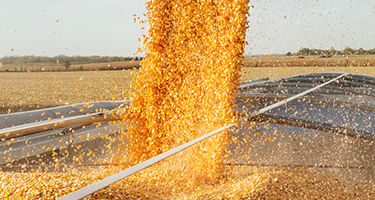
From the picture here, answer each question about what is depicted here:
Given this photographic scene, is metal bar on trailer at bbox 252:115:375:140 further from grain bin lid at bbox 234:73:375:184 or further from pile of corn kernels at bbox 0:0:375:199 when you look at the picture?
pile of corn kernels at bbox 0:0:375:199

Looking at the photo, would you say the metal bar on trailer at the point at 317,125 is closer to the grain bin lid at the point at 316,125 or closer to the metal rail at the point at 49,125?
the grain bin lid at the point at 316,125

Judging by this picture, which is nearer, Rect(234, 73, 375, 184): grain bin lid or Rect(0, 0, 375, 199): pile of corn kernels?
Rect(0, 0, 375, 199): pile of corn kernels

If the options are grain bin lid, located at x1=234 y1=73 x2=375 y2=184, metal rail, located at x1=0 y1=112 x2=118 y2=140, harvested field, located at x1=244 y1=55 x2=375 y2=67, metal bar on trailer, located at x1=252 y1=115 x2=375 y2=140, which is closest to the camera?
metal rail, located at x1=0 y1=112 x2=118 y2=140

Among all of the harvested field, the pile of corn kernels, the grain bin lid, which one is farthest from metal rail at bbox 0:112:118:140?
the harvested field

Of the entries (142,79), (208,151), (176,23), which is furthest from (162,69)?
(208,151)

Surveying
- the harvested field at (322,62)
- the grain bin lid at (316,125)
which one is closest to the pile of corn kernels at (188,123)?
the grain bin lid at (316,125)

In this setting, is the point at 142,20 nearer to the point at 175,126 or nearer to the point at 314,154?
the point at 175,126

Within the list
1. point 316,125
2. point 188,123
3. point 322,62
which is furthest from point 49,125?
point 322,62

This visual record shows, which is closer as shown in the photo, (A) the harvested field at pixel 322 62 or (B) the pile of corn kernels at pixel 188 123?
(B) the pile of corn kernels at pixel 188 123

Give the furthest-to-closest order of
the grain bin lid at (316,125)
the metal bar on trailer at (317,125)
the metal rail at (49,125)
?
the grain bin lid at (316,125), the metal bar on trailer at (317,125), the metal rail at (49,125)

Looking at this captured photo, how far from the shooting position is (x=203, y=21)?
3.70 m

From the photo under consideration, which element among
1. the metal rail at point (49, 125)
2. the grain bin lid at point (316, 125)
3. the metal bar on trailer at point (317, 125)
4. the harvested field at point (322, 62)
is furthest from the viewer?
the harvested field at point (322, 62)

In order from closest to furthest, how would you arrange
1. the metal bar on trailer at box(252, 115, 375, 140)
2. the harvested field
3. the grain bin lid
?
the metal bar on trailer at box(252, 115, 375, 140), the grain bin lid, the harvested field

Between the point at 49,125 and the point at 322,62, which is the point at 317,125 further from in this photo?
the point at 322,62
